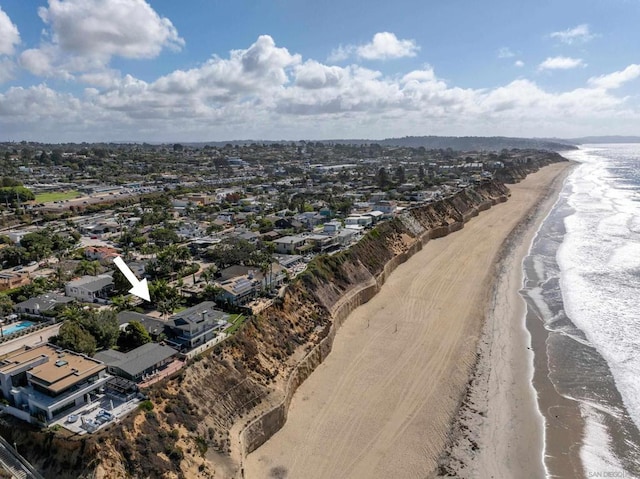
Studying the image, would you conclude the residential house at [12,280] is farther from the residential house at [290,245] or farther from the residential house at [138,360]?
the residential house at [290,245]

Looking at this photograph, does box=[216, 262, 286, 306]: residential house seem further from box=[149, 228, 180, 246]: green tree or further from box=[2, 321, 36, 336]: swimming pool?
box=[149, 228, 180, 246]: green tree

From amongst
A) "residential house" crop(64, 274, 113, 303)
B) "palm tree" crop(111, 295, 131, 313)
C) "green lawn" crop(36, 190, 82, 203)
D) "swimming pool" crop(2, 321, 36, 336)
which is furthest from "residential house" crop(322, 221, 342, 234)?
"green lawn" crop(36, 190, 82, 203)

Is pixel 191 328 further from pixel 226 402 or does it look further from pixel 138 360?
pixel 226 402

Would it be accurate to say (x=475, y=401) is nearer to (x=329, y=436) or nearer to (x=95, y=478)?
(x=329, y=436)

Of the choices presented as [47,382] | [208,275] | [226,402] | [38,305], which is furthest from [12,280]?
[226,402]

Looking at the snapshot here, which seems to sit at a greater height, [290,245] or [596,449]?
[290,245]

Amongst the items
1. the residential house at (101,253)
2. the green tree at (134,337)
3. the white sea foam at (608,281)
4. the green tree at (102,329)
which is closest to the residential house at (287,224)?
the residential house at (101,253)
